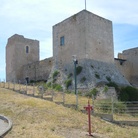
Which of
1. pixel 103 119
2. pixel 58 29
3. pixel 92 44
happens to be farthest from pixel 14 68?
pixel 103 119

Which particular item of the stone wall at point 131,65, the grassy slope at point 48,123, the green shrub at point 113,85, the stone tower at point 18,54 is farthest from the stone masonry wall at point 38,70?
the grassy slope at point 48,123

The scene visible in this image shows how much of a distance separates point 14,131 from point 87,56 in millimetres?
16089

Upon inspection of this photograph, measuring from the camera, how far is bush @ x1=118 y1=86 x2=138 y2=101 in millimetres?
21719

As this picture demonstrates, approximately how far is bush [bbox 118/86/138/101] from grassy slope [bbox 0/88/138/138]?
25.7 feet

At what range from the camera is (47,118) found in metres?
12.5

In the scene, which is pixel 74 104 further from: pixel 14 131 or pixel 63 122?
pixel 14 131

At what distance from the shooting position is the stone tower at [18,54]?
3703 cm

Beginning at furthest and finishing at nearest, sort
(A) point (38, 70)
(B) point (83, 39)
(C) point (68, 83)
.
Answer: (A) point (38, 70), (B) point (83, 39), (C) point (68, 83)

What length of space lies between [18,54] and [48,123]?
2724 cm

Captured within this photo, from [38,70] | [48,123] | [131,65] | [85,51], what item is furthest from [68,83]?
[131,65]

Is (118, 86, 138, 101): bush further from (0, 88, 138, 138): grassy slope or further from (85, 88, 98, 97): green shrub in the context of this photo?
(0, 88, 138, 138): grassy slope

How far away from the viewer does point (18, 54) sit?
123 ft

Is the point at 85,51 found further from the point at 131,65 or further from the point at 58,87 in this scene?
the point at 131,65

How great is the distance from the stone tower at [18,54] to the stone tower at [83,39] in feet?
32.2
